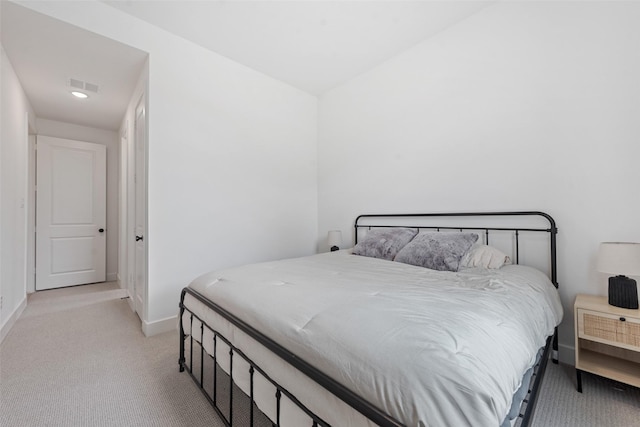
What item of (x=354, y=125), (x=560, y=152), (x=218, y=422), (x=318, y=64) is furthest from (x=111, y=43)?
(x=560, y=152)

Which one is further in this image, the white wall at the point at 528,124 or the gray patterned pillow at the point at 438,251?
the gray patterned pillow at the point at 438,251

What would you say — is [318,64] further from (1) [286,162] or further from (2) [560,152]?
(2) [560,152]

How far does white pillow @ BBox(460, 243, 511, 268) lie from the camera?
1957mm

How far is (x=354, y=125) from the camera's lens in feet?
11.4

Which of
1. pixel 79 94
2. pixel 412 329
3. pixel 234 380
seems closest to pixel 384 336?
pixel 412 329

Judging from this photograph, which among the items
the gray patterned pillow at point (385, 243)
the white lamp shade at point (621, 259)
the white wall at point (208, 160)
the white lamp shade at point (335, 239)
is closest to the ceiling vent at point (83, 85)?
the white wall at point (208, 160)

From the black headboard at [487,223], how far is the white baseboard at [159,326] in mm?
2359

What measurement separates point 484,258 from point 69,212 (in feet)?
18.2

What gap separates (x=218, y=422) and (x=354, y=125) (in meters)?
3.18

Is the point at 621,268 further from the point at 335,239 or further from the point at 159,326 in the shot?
the point at 159,326

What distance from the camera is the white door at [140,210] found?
252cm

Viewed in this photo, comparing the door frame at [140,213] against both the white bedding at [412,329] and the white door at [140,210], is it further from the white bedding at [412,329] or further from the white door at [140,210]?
the white bedding at [412,329]

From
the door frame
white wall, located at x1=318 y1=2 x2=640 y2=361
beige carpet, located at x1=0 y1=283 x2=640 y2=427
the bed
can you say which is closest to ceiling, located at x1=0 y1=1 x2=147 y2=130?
the door frame

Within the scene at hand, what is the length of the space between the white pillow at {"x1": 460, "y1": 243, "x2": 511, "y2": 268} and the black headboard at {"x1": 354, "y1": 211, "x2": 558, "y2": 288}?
10.7 inches
